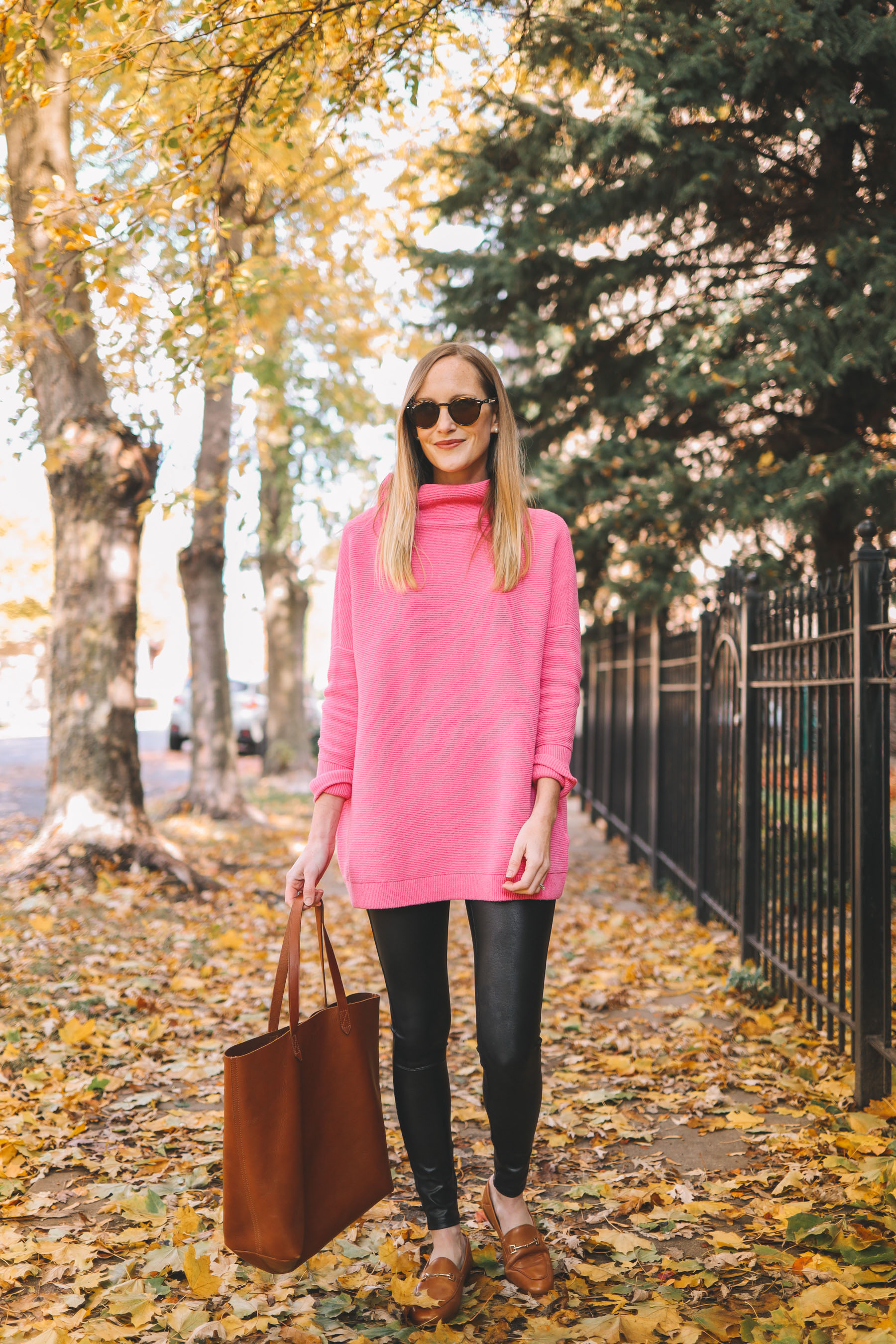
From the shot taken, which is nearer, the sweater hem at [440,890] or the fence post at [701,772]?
the sweater hem at [440,890]

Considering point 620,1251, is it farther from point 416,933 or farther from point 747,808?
point 747,808

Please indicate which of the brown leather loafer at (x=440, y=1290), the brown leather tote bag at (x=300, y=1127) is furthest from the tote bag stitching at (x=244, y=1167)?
the brown leather loafer at (x=440, y=1290)

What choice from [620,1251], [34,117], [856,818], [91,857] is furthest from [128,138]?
[620,1251]

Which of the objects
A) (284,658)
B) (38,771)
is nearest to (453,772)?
(284,658)

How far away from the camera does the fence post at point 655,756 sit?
7836 millimetres

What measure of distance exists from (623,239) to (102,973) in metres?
6.40

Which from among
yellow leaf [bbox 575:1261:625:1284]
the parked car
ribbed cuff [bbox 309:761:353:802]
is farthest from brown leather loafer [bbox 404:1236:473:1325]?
the parked car

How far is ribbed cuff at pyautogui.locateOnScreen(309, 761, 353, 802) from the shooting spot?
7.87 ft

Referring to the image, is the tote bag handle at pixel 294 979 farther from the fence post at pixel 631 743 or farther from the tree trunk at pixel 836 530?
the fence post at pixel 631 743

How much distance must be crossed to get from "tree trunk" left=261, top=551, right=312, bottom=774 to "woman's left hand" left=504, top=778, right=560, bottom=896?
13.9m

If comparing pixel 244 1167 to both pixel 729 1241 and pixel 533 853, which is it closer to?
pixel 533 853

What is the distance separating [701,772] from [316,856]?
4.41 meters

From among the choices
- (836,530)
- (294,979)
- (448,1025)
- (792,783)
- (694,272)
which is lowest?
(448,1025)

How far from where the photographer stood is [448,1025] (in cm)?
244
